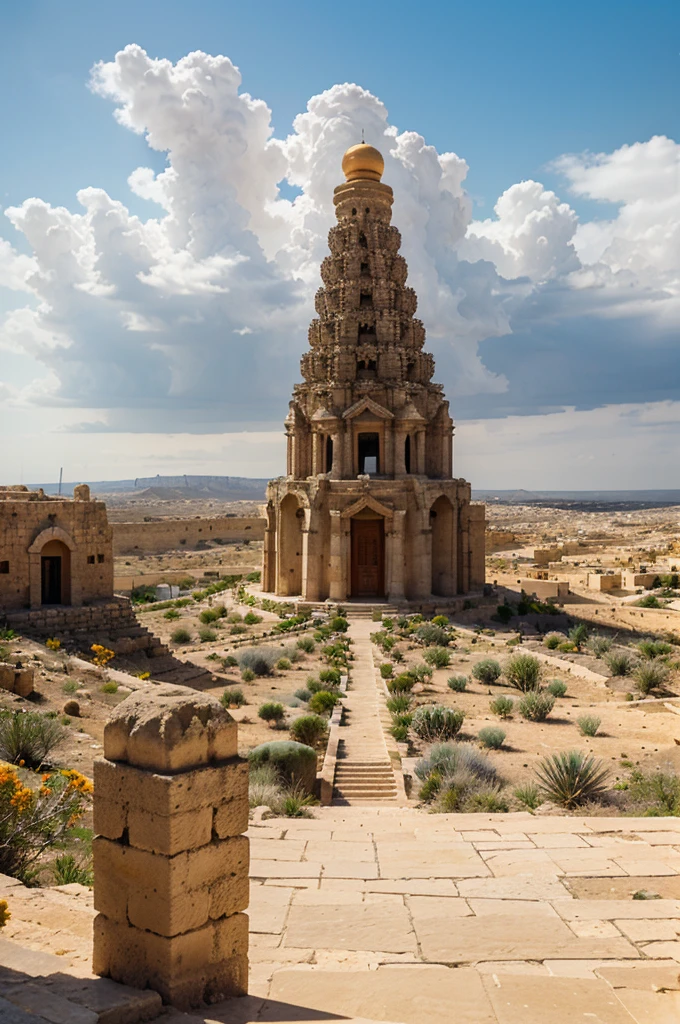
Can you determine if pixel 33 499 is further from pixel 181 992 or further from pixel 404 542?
pixel 181 992

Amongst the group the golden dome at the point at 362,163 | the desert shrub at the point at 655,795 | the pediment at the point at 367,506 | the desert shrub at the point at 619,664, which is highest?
the golden dome at the point at 362,163

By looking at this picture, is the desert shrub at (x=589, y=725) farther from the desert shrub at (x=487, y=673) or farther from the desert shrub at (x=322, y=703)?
the desert shrub at (x=322, y=703)

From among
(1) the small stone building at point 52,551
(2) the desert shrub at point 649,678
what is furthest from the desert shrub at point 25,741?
(2) the desert shrub at point 649,678

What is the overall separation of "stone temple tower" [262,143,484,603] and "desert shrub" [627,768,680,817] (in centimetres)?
1794

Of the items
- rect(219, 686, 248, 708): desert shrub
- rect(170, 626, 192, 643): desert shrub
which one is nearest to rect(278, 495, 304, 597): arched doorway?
rect(170, 626, 192, 643): desert shrub

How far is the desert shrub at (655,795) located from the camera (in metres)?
9.82

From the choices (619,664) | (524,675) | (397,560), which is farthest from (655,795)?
(397,560)

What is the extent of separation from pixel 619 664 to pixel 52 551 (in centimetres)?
1490

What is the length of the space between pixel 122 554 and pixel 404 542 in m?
29.0

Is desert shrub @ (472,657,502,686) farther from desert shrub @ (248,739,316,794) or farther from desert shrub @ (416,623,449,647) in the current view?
desert shrub @ (248,739,316,794)

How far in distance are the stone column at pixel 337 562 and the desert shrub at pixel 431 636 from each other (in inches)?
187

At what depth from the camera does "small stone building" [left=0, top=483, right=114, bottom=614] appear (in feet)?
58.1

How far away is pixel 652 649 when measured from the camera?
22.6 meters

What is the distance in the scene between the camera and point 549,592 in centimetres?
3353
